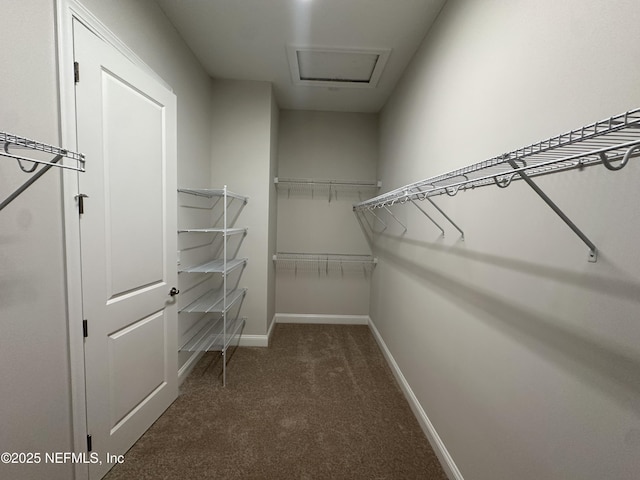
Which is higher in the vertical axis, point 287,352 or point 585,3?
point 585,3

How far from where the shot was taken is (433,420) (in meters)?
1.67

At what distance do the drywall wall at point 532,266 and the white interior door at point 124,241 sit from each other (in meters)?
1.79

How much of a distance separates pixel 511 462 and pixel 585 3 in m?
1.56

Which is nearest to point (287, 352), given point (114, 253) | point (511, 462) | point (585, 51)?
point (114, 253)

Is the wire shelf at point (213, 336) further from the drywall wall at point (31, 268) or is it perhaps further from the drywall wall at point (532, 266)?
the drywall wall at point (532, 266)

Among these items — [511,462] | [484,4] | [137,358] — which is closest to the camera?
[511,462]

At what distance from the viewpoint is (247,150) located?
2.71 meters

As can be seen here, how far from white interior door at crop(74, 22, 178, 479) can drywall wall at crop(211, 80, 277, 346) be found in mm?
854

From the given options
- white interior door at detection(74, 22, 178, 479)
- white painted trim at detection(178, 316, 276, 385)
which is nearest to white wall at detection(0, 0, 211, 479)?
white interior door at detection(74, 22, 178, 479)

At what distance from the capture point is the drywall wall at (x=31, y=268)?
3.17 ft

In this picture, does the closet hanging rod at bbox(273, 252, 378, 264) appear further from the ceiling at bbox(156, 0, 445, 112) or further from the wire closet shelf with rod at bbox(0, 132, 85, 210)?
the wire closet shelf with rod at bbox(0, 132, 85, 210)

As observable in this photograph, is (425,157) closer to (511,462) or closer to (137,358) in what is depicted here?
(511,462)

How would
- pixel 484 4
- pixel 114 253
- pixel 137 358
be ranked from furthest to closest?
1. pixel 137 358
2. pixel 114 253
3. pixel 484 4

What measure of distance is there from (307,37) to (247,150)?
113 cm
